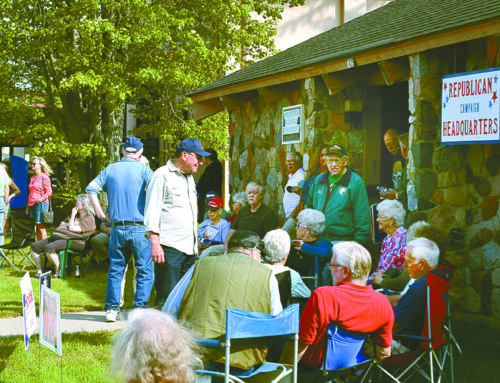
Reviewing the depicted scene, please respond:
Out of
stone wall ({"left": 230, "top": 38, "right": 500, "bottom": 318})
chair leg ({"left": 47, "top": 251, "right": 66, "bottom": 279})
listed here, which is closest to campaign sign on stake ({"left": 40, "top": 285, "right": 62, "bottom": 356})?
stone wall ({"left": 230, "top": 38, "right": 500, "bottom": 318})

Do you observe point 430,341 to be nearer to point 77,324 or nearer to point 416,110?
point 416,110

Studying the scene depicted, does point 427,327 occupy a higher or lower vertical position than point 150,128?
lower

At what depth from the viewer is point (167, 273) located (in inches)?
256

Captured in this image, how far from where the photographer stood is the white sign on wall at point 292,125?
975 centimetres

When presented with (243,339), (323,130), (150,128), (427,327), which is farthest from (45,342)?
(150,128)

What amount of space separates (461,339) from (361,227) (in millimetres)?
2281

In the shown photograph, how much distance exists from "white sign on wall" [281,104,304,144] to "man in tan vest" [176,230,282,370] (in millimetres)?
5723

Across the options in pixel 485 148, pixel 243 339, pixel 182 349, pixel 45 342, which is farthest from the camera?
pixel 485 148

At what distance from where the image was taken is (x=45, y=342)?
4.73 meters

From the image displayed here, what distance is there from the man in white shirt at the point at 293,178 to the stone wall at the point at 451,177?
2.67 m

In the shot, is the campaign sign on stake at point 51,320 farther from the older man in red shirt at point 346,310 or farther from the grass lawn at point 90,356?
the older man in red shirt at point 346,310

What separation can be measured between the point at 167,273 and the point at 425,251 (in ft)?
8.12

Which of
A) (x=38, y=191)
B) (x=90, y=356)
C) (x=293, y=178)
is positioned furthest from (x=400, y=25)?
(x=38, y=191)

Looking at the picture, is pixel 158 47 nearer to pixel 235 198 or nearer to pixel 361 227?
pixel 235 198
